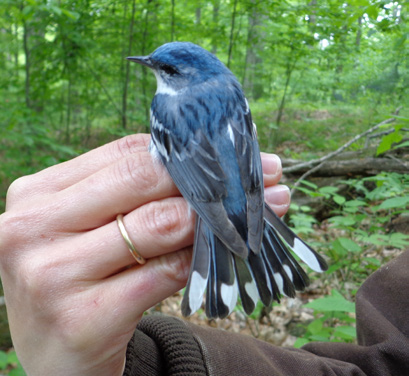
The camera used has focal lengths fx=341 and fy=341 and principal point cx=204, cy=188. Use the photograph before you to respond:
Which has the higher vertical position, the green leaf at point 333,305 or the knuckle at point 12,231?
the knuckle at point 12,231

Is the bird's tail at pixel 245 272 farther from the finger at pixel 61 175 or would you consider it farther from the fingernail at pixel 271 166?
the finger at pixel 61 175

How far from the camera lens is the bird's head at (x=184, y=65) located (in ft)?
4.99

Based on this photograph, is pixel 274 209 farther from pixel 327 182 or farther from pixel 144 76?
pixel 144 76

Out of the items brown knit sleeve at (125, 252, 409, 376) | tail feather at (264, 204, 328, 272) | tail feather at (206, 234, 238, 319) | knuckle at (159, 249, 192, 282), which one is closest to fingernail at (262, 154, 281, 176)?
tail feather at (264, 204, 328, 272)

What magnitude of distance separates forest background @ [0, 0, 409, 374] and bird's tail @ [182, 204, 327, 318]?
1.62ft

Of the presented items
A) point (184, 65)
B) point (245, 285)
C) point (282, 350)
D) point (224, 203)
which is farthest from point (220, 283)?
point (184, 65)

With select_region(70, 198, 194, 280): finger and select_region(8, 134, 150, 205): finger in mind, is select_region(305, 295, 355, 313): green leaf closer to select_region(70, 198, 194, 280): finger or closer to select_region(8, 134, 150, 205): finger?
select_region(70, 198, 194, 280): finger

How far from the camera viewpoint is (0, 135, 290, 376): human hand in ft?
2.81

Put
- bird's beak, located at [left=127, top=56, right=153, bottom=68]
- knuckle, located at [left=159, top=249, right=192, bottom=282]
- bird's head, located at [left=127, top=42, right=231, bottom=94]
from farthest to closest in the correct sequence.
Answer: bird's beak, located at [left=127, top=56, right=153, bottom=68], bird's head, located at [left=127, top=42, right=231, bottom=94], knuckle, located at [left=159, top=249, right=192, bottom=282]

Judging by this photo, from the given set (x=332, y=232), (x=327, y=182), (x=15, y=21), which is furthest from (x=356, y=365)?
(x=15, y=21)

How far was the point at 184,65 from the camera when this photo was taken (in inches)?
61.2

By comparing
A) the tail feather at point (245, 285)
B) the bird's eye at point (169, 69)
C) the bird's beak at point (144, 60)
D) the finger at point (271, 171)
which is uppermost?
the bird's beak at point (144, 60)

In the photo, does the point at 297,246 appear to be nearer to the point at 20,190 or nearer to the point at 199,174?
the point at 199,174

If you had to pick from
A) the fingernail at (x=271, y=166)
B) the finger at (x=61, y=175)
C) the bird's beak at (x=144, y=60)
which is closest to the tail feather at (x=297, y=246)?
the fingernail at (x=271, y=166)
